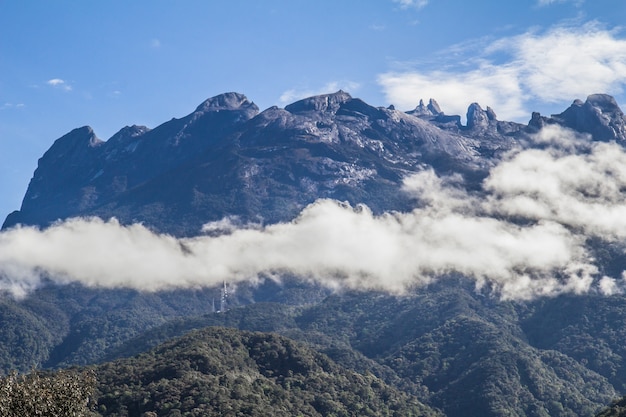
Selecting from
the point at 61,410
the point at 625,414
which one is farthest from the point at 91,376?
the point at 625,414

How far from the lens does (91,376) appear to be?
8231 centimetres

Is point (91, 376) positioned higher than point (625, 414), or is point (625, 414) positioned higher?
point (91, 376)

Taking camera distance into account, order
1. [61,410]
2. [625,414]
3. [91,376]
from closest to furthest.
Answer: [61,410] < [91,376] < [625,414]

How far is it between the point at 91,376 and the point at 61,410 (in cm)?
626

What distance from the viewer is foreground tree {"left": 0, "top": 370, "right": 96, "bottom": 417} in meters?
75.1

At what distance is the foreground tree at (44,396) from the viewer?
75.1 m

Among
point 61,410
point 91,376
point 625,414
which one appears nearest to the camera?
point 61,410

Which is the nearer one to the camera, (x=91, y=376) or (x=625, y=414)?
(x=91, y=376)

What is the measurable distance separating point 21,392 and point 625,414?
515 ft

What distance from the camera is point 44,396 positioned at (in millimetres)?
75812

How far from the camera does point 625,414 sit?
18962 cm

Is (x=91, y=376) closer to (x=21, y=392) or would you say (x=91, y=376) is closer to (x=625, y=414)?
(x=21, y=392)

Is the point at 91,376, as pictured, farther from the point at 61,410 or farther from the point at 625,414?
the point at 625,414

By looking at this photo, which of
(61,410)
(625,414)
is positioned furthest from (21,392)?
(625,414)
